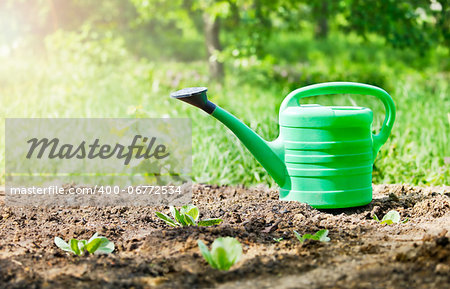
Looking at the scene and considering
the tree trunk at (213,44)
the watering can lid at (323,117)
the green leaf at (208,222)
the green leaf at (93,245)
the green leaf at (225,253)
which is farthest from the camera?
the tree trunk at (213,44)

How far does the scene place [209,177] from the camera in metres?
3.38

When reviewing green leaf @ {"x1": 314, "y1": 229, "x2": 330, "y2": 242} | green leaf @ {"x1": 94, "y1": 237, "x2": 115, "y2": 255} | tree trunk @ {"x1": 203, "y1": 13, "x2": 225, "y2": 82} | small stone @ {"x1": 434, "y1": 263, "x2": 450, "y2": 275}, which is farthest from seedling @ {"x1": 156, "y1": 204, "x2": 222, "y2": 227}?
tree trunk @ {"x1": 203, "y1": 13, "x2": 225, "y2": 82}

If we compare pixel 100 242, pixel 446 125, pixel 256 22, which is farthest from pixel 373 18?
pixel 100 242

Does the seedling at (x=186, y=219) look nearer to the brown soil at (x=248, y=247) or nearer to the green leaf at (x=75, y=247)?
the brown soil at (x=248, y=247)

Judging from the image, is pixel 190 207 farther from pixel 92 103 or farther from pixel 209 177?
pixel 92 103

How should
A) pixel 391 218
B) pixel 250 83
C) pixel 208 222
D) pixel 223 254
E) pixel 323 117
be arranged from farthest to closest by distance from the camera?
1. pixel 250 83
2. pixel 323 117
3. pixel 391 218
4. pixel 208 222
5. pixel 223 254

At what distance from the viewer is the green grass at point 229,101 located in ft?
11.1

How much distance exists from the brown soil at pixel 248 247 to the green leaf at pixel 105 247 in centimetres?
4

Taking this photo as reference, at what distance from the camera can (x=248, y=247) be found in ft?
6.29

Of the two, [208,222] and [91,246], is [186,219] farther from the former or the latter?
[91,246]

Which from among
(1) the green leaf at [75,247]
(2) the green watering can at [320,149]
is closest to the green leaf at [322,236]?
(2) the green watering can at [320,149]

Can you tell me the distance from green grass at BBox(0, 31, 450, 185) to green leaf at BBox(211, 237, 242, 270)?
1.55 metres

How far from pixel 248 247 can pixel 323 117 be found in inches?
30.8

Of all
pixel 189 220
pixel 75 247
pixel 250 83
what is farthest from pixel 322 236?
pixel 250 83
